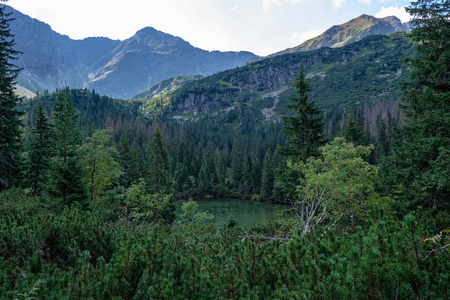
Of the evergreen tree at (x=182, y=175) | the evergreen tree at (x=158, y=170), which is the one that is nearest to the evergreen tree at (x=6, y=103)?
the evergreen tree at (x=158, y=170)

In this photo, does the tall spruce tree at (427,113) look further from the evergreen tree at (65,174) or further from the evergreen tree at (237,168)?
the evergreen tree at (237,168)

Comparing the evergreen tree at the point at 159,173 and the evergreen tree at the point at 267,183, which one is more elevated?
the evergreen tree at the point at 159,173

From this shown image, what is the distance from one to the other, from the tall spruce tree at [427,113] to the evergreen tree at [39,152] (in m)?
28.4

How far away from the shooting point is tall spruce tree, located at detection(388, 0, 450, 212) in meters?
10.5

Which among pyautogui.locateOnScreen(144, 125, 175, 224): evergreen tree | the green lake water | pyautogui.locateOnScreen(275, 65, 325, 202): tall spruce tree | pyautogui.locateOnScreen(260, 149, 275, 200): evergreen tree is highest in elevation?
pyautogui.locateOnScreen(275, 65, 325, 202): tall spruce tree

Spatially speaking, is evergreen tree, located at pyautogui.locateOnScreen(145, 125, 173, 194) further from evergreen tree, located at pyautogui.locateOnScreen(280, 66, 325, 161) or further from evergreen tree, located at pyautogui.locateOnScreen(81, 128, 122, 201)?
evergreen tree, located at pyautogui.locateOnScreen(280, 66, 325, 161)

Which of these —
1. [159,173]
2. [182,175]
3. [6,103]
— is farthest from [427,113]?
[182,175]

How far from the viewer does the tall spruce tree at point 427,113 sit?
1046 cm

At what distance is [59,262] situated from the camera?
16.1ft

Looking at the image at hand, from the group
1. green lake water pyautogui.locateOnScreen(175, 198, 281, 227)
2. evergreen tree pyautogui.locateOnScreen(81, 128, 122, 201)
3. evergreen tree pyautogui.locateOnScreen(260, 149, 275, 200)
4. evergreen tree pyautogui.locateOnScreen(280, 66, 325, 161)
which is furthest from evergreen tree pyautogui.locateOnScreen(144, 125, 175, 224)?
evergreen tree pyautogui.locateOnScreen(260, 149, 275, 200)

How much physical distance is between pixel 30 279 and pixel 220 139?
129 m

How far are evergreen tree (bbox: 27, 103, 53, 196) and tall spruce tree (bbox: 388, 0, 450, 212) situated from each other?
93.2 ft

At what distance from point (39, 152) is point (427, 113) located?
30.6 metres

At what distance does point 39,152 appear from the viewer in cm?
2275
